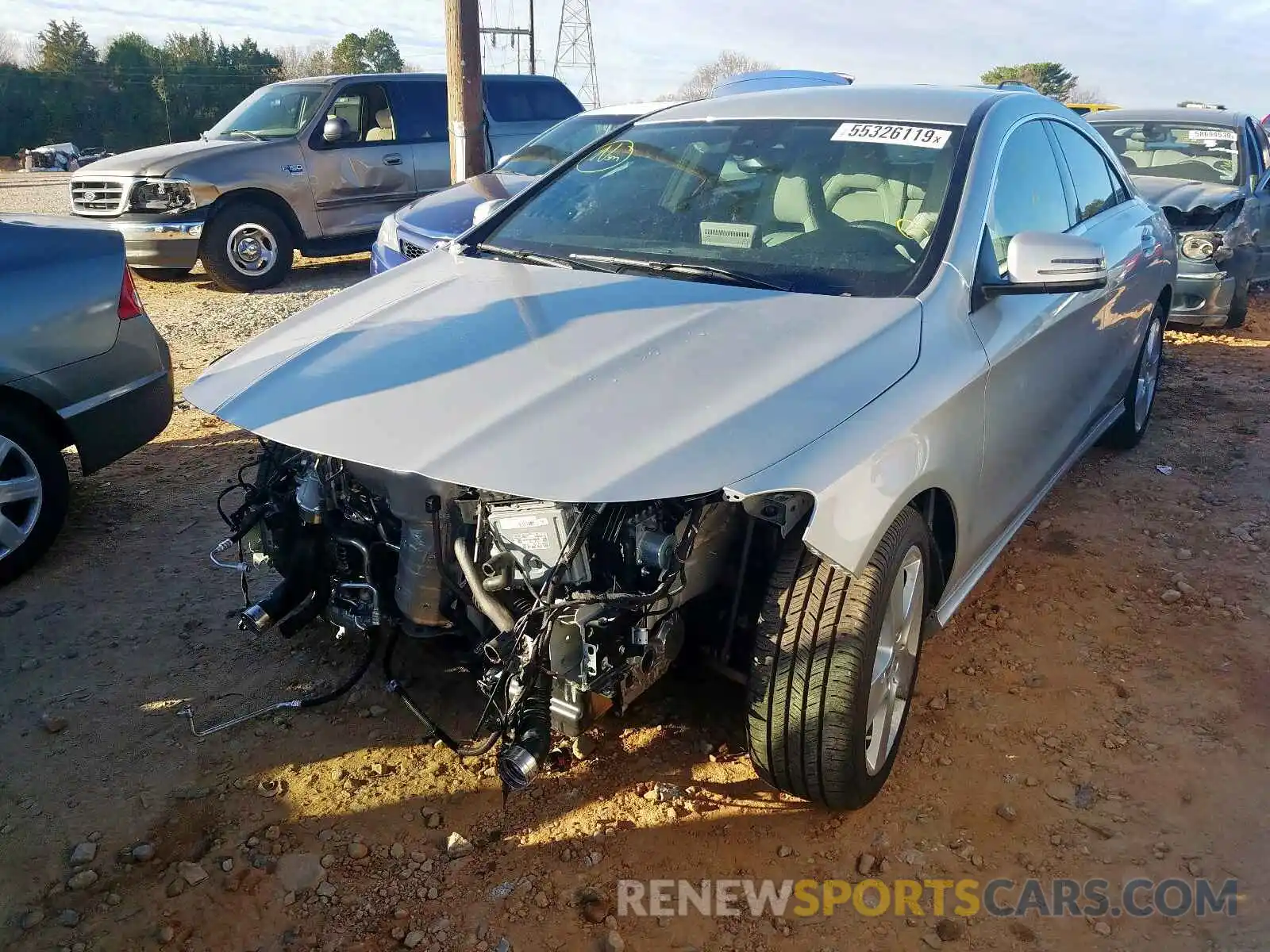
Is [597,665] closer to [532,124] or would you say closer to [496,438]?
[496,438]

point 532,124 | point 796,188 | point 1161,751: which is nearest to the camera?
point 1161,751

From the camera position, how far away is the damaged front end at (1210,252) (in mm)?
7289

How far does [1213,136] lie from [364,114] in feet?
26.1

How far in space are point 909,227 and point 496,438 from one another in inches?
60.5

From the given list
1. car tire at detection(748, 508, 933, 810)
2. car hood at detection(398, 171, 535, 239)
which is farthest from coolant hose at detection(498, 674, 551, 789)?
car hood at detection(398, 171, 535, 239)

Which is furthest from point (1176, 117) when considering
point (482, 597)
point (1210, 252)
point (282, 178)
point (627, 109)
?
point (482, 597)

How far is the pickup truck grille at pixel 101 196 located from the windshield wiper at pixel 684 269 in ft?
23.7

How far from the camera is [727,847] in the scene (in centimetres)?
246

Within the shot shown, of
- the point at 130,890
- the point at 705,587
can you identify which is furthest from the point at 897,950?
the point at 130,890

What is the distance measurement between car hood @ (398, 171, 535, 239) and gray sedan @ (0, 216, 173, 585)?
258 cm

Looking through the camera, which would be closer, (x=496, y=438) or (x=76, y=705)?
(x=496, y=438)

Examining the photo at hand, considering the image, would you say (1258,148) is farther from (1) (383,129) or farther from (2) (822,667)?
(2) (822,667)

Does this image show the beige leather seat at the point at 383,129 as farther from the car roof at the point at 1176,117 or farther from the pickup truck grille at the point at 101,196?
the car roof at the point at 1176,117

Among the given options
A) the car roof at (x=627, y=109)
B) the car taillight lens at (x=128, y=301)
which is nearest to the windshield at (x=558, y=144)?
the car roof at (x=627, y=109)
